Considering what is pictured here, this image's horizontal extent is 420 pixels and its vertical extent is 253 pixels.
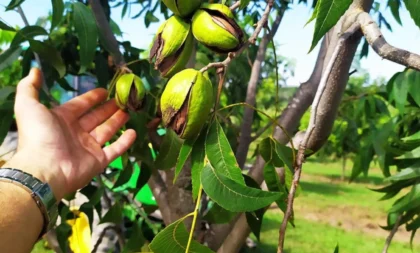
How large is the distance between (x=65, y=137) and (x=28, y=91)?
0.15 metres

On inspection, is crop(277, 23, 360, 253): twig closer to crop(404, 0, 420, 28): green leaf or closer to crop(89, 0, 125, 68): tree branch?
crop(404, 0, 420, 28): green leaf

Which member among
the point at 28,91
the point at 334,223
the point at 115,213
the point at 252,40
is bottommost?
the point at 334,223

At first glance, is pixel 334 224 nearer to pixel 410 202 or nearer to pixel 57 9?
pixel 410 202

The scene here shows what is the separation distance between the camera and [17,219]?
0.95 m

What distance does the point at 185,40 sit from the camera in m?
0.79

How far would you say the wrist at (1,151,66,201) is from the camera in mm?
1140

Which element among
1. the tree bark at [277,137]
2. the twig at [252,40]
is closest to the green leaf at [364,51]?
the tree bark at [277,137]

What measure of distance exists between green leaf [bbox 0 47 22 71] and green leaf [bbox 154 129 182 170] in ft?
1.72

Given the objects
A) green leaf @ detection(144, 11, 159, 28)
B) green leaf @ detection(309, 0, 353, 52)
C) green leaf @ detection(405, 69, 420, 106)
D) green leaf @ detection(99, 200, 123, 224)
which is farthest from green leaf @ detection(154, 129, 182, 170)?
green leaf @ detection(144, 11, 159, 28)

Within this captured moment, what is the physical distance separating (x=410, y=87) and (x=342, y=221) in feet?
19.2

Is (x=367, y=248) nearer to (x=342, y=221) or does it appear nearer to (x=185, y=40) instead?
(x=342, y=221)

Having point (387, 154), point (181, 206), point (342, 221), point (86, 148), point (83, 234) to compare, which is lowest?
point (342, 221)

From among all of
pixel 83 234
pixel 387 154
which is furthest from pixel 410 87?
pixel 83 234

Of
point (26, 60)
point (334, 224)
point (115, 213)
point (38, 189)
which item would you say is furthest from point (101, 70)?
point (334, 224)
